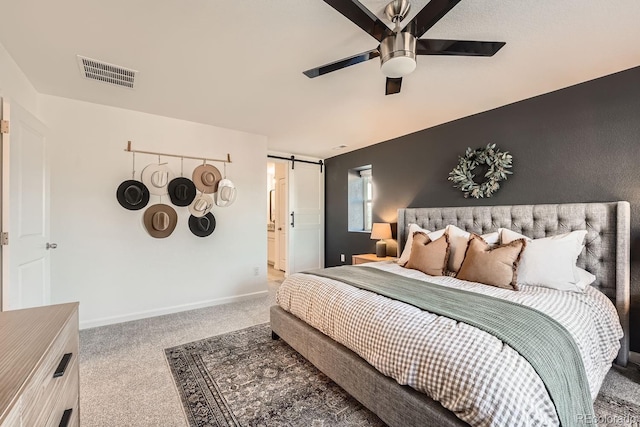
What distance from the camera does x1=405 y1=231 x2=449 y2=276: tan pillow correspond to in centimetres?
269

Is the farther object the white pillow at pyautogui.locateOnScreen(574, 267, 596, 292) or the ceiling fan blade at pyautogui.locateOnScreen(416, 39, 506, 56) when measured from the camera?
the white pillow at pyautogui.locateOnScreen(574, 267, 596, 292)

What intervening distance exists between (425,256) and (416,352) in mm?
1563

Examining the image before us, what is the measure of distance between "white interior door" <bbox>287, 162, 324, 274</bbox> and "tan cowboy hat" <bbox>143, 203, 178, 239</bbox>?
2.26 meters

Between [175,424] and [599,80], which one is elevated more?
[599,80]

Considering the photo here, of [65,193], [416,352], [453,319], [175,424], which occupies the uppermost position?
[65,193]

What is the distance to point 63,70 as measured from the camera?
Answer: 2311 mm

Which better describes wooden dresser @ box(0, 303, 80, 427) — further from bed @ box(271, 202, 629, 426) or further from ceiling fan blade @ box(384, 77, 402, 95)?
ceiling fan blade @ box(384, 77, 402, 95)

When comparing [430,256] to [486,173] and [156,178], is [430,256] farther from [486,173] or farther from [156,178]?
[156,178]

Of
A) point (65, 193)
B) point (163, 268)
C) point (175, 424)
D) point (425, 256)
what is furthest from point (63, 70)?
point (425, 256)

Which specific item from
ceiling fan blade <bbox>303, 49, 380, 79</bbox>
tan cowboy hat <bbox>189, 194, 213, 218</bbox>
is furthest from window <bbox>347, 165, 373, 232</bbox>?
ceiling fan blade <bbox>303, 49, 380, 79</bbox>

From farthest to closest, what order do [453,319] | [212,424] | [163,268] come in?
[163,268] < [212,424] < [453,319]

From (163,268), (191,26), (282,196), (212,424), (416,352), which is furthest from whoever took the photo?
(282,196)

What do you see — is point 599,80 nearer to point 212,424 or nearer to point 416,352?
point 416,352

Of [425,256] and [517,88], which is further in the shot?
[425,256]
